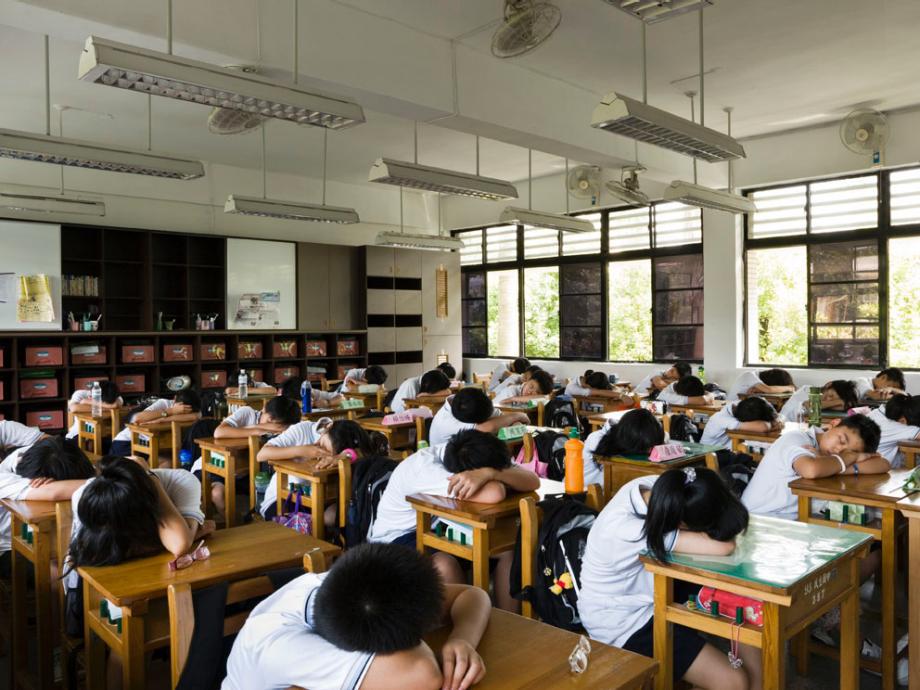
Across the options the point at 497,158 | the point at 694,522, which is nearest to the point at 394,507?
the point at 694,522

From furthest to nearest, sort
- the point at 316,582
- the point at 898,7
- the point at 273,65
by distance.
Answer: the point at 898,7 → the point at 273,65 → the point at 316,582

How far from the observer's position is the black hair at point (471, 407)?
4.20 metres

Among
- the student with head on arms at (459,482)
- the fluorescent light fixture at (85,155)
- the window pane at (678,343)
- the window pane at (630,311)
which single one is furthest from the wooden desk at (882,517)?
the window pane at (630,311)

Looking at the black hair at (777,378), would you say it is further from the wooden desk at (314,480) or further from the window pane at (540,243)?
the wooden desk at (314,480)

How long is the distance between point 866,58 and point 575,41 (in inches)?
88.6

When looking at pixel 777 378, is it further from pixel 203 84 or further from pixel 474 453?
pixel 203 84

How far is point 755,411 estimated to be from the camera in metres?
4.16

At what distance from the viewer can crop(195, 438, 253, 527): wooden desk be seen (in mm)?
3951

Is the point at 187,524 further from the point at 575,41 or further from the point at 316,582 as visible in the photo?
the point at 575,41

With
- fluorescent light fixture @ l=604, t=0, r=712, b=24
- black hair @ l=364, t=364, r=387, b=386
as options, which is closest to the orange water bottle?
fluorescent light fixture @ l=604, t=0, r=712, b=24

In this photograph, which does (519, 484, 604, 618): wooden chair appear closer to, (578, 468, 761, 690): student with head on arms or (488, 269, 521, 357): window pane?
(578, 468, 761, 690): student with head on arms

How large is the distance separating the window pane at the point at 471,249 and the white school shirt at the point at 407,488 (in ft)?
26.9

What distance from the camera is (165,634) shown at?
6.25 feet

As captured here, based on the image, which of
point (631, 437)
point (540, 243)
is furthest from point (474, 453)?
point (540, 243)
